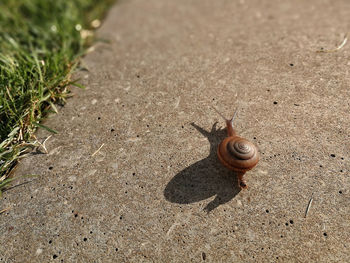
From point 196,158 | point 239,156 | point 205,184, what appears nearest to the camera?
point 239,156

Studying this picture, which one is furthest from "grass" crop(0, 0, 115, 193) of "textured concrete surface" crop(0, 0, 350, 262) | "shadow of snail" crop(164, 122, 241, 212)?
"shadow of snail" crop(164, 122, 241, 212)

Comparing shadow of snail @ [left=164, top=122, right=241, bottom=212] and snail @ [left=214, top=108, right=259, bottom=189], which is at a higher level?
snail @ [left=214, top=108, right=259, bottom=189]

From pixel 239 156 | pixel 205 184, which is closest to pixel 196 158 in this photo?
pixel 205 184

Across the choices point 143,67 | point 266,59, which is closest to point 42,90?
point 143,67

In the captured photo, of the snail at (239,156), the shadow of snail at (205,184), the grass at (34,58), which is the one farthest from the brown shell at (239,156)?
the grass at (34,58)

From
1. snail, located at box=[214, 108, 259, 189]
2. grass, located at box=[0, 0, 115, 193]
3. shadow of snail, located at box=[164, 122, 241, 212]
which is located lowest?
shadow of snail, located at box=[164, 122, 241, 212]

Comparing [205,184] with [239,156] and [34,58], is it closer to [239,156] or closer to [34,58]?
[239,156]

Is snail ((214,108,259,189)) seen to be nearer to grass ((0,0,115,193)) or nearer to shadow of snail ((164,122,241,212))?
shadow of snail ((164,122,241,212))
